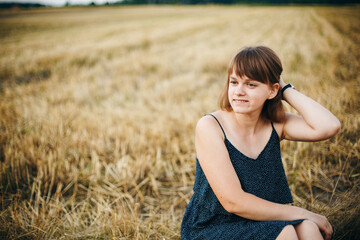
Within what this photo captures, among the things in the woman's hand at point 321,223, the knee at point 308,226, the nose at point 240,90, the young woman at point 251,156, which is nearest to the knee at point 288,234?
the young woman at point 251,156

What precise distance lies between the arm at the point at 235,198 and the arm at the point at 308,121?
54 centimetres

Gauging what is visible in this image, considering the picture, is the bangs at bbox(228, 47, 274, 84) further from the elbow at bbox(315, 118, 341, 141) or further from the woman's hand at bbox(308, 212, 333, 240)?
the woman's hand at bbox(308, 212, 333, 240)

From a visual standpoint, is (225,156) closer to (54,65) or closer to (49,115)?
(49,115)

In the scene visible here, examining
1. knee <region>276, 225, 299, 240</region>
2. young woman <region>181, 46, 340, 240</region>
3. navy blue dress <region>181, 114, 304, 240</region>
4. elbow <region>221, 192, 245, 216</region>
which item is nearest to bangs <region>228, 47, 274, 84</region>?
young woman <region>181, 46, 340, 240</region>

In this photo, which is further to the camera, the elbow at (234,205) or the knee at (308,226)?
the elbow at (234,205)

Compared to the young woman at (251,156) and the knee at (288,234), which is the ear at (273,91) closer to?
the young woman at (251,156)

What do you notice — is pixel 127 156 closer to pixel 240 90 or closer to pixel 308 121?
pixel 240 90

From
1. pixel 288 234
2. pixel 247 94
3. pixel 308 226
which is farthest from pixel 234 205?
pixel 247 94

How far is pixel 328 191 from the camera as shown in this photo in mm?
2359

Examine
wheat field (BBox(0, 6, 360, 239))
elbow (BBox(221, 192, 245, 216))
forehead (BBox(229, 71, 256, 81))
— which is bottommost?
wheat field (BBox(0, 6, 360, 239))

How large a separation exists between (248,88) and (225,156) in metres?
0.48

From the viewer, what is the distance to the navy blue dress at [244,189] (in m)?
1.47

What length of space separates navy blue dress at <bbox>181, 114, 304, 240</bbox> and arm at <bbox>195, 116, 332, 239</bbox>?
0.09m

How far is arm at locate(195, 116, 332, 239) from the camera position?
1.37 metres
